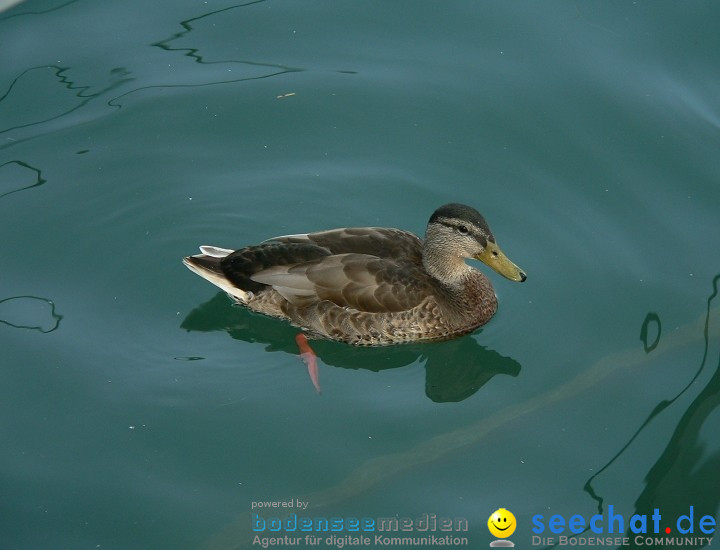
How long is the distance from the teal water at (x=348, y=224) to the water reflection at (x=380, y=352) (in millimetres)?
21

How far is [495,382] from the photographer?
770 centimetres

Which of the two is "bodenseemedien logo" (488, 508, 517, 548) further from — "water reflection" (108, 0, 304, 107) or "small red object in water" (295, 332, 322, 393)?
"water reflection" (108, 0, 304, 107)

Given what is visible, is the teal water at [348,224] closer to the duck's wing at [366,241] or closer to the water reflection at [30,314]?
the water reflection at [30,314]

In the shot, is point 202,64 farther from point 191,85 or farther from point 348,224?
point 348,224

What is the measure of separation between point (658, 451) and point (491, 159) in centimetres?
301

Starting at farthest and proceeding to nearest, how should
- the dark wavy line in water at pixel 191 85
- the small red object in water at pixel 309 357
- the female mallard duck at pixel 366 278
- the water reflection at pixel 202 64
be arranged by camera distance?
the water reflection at pixel 202 64 < the dark wavy line in water at pixel 191 85 < the female mallard duck at pixel 366 278 < the small red object in water at pixel 309 357

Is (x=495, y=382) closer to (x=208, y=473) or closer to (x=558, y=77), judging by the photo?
(x=208, y=473)

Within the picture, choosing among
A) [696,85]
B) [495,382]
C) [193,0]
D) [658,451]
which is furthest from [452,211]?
[193,0]

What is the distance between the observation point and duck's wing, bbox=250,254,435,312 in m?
7.92

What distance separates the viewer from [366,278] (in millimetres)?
7918

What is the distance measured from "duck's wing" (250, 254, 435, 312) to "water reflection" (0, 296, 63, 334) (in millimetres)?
1419

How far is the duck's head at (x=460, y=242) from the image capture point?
7832mm

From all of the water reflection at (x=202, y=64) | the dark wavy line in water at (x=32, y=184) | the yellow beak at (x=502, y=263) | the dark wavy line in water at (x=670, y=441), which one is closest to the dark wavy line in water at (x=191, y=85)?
the water reflection at (x=202, y=64)

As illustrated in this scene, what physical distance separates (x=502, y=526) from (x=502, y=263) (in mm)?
2027
